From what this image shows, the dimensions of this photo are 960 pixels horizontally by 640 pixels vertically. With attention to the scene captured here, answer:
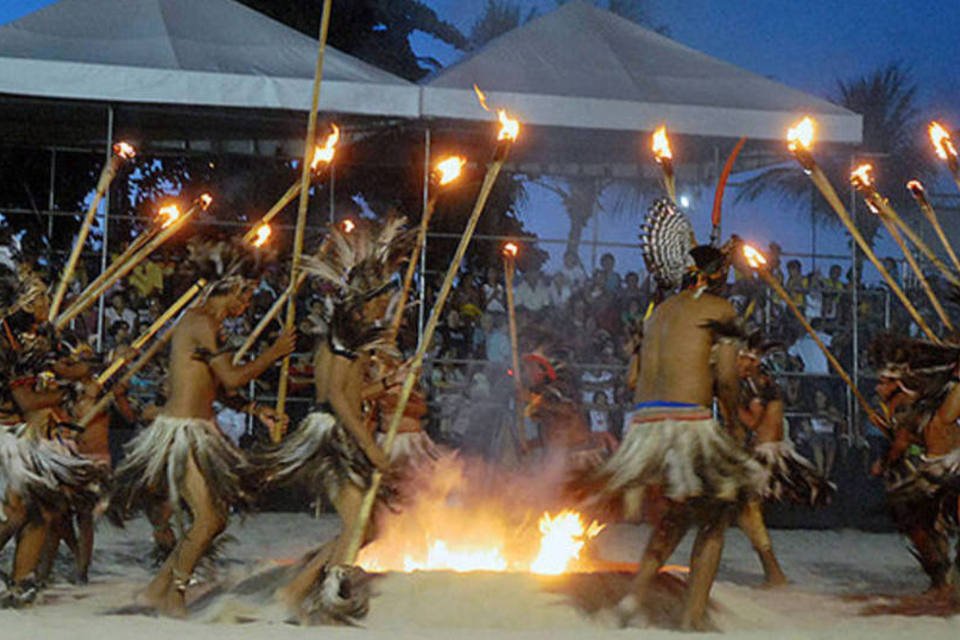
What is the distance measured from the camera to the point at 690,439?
5582mm

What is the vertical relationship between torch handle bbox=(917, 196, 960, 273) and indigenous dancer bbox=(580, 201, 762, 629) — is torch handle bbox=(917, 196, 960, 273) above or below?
above

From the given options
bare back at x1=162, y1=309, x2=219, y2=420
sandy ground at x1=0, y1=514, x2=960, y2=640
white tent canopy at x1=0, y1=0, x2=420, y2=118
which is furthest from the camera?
white tent canopy at x1=0, y1=0, x2=420, y2=118

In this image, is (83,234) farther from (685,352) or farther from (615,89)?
(615,89)

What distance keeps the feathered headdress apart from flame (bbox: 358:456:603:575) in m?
1.86

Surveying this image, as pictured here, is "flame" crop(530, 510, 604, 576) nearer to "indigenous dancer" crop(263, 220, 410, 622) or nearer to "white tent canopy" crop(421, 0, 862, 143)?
"indigenous dancer" crop(263, 220, 410, 622)

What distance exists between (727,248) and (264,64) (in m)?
6.28

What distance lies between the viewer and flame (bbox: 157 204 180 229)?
7.50 m

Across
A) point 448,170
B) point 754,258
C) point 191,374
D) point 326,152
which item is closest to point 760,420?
point 754,258

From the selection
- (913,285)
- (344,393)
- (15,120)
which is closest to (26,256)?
(344,393)

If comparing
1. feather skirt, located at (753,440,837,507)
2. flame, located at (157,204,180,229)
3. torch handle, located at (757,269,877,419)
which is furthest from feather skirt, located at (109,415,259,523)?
torch handle, located at (757,269,877,419)

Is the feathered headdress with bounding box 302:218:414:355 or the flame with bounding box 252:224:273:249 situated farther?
the flame with bounding box 252:224:273:249

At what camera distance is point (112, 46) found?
439 inches

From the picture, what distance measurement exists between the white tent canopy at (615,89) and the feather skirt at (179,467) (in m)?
5.95

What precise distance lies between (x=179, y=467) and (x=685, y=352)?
7.52 ft
